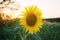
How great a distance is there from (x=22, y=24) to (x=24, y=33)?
0.10 metres

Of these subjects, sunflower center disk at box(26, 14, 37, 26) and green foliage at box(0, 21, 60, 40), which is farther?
green foliage at box(0, 21, 60, 40)

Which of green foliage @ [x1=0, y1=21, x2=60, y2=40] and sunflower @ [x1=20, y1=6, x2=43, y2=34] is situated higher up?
sunflower @ [x1=20, y1=6, x2=43, y2=34]

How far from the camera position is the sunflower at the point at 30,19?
1.98 ft

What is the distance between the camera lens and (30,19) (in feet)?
2.02

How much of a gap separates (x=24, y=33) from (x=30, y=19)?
0.33ft

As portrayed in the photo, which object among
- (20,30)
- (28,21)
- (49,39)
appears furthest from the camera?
(49,39)

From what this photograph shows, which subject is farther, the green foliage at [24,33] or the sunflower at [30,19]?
the green foliage at [24,33]

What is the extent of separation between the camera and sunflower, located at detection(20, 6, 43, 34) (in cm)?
60

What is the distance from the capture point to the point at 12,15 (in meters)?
0.83

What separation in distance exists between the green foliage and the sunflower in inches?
3.0

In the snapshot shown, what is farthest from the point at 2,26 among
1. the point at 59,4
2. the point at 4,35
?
the point at 59,4

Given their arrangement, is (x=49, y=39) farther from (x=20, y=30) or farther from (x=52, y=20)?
(x=20, y=30)

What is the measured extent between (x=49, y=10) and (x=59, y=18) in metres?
0.08

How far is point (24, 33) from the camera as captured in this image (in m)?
0.69
